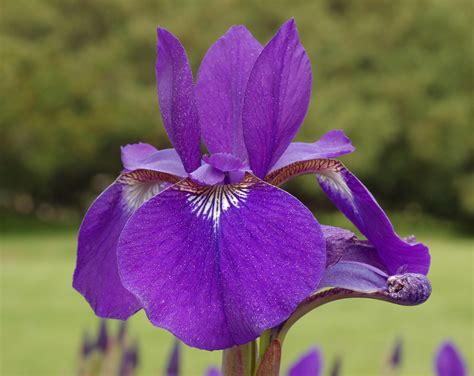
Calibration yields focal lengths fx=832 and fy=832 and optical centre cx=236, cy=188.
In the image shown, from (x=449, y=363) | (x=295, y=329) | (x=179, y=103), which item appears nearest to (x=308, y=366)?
(x=449, y=363)

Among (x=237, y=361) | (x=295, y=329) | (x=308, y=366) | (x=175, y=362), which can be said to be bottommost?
(x=295, y=329)

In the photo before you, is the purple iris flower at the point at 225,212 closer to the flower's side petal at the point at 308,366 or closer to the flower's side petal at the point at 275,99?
the flower's side petal at the point at 275,99

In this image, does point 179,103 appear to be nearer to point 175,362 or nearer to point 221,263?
point 221,263

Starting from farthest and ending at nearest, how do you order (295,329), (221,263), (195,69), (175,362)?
(195,69) < (295,329) < (175,362) < (221,263)

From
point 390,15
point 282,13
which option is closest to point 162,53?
point 282,13

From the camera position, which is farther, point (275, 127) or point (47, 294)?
point (47, 294)

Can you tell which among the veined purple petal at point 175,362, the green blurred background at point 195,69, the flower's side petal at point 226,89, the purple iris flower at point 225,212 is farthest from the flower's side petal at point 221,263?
the green blurred background at point 195,69

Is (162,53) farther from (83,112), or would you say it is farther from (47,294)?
(83,112)
